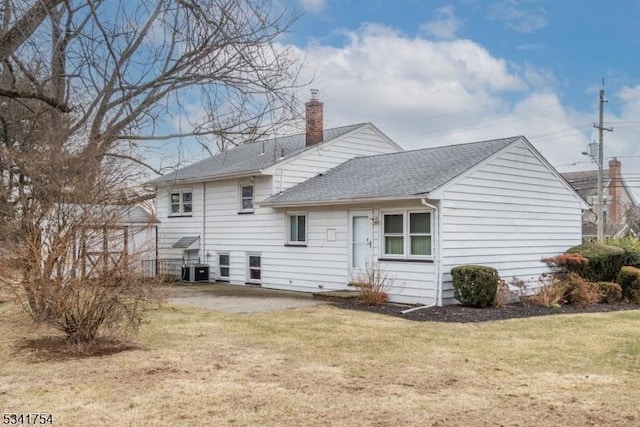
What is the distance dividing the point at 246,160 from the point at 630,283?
40.3ft

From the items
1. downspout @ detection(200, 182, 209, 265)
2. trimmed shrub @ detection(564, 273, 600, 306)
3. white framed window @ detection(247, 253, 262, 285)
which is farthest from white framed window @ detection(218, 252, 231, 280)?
trimmed shrub @ detection(564, 273, 600, 306)

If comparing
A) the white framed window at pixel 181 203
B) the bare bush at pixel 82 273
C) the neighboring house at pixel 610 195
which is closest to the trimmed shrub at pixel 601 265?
the bare bush at pixel 82 273

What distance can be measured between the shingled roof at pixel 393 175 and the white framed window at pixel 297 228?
2.03 feet

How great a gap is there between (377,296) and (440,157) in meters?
4.65

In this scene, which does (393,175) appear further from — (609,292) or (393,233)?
(609,292)

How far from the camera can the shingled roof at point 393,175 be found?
45.1 feet

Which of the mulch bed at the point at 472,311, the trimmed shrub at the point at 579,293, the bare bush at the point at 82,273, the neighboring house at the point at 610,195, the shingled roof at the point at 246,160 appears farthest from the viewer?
the neighboring house at the point at 610,195

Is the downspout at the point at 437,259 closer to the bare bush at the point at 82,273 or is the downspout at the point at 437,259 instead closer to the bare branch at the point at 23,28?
the bare bush at the point at 82,273

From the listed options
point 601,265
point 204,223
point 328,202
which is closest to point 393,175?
point 328,202

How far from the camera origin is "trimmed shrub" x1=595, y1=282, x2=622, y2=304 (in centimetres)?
1447

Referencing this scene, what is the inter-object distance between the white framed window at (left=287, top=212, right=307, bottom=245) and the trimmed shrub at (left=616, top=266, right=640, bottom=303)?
8.44 meters

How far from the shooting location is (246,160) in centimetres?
2012

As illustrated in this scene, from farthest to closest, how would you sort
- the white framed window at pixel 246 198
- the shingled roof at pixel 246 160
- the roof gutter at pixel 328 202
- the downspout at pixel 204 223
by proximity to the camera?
the downspout at pixel 204 223
the white framed window at pixel 246 198
the shingled roof at pixel 246 160
the roof gutter at pixel 328 202

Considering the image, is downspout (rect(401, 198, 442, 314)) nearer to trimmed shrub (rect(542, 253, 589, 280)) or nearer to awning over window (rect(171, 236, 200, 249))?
trimmed shrub (rect(542, 253, 589, 280))
